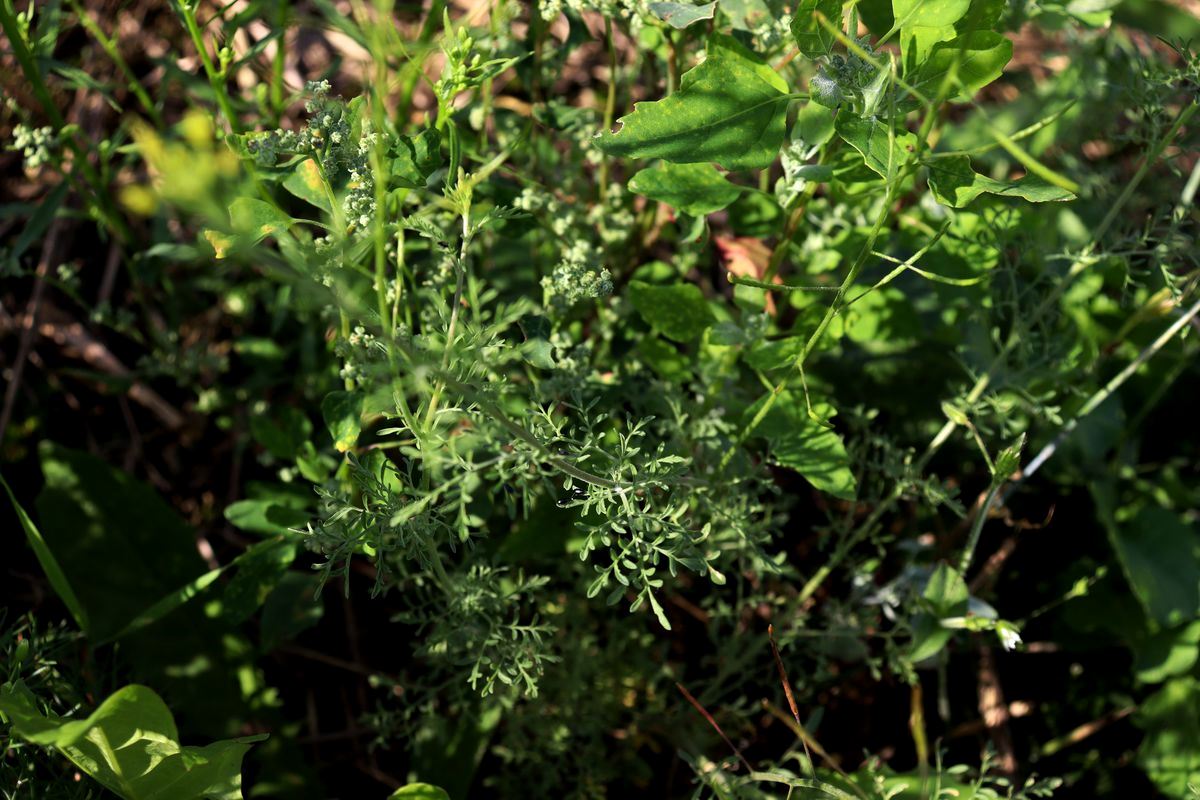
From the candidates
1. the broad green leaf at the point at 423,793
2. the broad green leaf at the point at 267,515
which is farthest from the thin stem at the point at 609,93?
the broad green leaf at the point at 423,793

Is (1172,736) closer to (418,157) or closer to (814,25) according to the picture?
(814,25)

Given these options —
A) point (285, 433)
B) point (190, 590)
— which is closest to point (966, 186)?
point (285, 433)

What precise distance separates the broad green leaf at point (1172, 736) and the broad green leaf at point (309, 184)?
1713 mm

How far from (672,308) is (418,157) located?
1.55 feet

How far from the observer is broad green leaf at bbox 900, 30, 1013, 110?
117cm

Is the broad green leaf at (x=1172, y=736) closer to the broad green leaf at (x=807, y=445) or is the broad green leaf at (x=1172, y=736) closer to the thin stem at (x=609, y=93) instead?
the broad green leaf at (x=807, y=445)

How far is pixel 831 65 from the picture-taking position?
119 centimetres

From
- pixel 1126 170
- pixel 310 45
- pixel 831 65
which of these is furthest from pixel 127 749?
pixel 1126 170

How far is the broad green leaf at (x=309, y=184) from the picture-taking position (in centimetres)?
126

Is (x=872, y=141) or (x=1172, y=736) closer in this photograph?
(x=872, y=141)

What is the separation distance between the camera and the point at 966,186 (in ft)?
3.97

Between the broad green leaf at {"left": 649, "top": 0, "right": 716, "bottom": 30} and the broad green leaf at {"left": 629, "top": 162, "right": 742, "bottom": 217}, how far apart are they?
0.66 ft

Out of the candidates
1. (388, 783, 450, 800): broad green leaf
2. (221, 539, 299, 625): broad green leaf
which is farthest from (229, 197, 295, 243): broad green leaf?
(388, 783, 450, 800): broad green leaf

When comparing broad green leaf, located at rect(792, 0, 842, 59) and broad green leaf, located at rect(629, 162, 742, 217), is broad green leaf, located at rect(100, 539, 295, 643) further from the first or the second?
broad green leaf, located at rect(792, 0, 842, 59)
